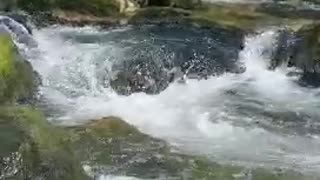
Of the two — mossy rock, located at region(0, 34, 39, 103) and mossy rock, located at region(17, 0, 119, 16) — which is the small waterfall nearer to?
mossy rock, located at region(17, 0, 119, 16)

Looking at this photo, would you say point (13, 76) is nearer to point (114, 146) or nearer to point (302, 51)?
point (114, 146)

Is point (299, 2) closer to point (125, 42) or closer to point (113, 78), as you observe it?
point (125, 42)

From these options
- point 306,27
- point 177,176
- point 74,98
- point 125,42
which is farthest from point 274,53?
point 177,176

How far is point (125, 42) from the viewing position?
13.8m

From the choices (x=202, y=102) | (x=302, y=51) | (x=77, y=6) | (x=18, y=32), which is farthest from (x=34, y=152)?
(x=77, y=6)

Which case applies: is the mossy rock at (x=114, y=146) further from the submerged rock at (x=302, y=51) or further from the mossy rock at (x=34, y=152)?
the submerged rock at (x=302, y=51)

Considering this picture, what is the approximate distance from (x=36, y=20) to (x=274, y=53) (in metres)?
5.10

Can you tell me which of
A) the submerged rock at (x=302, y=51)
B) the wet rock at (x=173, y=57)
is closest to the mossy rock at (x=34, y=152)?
the wet rock at (x=173, y=57)

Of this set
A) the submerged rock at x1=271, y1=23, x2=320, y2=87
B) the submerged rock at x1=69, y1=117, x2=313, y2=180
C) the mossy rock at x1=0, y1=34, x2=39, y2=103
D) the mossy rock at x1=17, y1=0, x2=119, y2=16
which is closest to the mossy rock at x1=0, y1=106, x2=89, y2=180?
the submerged rock at x1=69, y1=117, x2=313, y2=180

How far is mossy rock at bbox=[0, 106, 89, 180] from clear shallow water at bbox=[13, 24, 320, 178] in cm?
236

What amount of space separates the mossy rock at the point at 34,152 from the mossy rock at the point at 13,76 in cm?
289

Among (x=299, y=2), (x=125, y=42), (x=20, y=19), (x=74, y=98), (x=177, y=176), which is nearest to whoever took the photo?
(x=177, y=176)

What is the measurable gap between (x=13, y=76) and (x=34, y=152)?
4.18 m

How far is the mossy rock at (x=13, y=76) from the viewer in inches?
390
